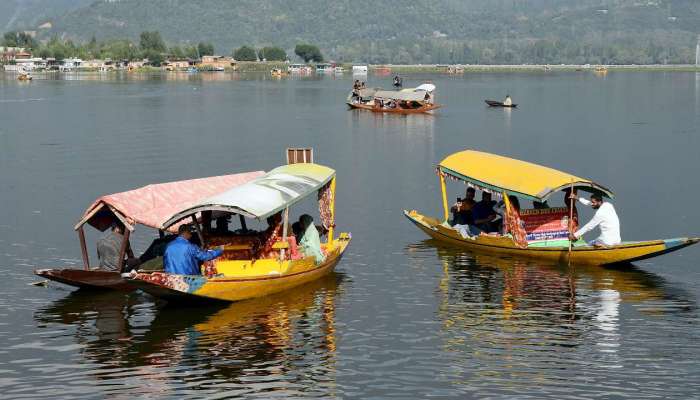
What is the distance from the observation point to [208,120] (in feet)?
356

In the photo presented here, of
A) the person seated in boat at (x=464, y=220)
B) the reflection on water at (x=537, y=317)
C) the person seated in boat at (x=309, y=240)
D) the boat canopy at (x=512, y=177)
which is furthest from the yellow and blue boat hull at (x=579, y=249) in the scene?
the person seated in boat at (x=309, y=240)

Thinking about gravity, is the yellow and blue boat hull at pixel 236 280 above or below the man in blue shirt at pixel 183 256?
below

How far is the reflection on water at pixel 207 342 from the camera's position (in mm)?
24125

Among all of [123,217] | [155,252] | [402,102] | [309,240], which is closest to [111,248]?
[123,217]

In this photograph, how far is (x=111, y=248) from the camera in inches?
1210

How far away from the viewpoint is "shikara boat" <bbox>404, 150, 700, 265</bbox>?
3447 centimetres

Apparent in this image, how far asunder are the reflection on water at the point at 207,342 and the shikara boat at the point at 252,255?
0.62 metres

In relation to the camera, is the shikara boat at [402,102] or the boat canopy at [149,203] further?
the shikara boat at [402,102]

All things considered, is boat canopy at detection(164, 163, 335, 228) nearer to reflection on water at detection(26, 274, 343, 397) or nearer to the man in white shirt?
reflection on water at detection(26, 274, 343, 397)

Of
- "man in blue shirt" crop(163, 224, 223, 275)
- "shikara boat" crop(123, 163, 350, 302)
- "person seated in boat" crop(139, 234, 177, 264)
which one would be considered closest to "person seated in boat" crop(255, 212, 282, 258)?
"shikara boat" crop(123, 163, 350, 302)

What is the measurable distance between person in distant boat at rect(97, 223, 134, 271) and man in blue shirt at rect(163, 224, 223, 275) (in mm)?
2553

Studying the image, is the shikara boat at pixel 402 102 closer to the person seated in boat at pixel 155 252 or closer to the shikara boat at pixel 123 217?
the shikara boat at pixel 123 217

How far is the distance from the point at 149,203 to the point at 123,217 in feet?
5.48

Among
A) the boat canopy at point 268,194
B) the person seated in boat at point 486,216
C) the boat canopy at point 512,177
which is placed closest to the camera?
the boat canopy at point 268,194
